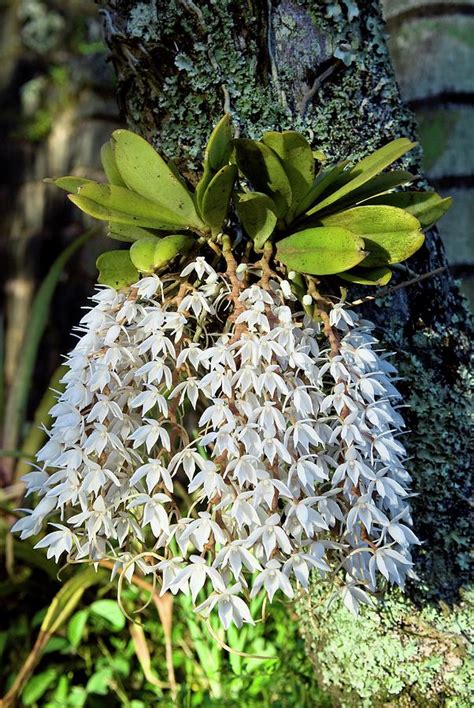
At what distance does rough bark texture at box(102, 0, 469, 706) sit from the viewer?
1.07 meters

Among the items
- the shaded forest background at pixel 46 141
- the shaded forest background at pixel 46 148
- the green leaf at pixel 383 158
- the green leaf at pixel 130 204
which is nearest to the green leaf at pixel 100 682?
the shaded forest background at pixel 46 148

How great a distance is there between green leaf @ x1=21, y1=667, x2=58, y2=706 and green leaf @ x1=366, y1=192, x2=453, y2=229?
1.32 meters

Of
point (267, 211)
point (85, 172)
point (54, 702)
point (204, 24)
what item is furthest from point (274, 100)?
point (85, 172)

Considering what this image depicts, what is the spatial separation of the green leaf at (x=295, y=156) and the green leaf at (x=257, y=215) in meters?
0.04

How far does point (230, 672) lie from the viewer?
161 cm

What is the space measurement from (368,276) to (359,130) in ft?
0.99

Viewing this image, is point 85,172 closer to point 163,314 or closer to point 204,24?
point 204,24

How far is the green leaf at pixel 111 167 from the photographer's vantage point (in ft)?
3.28

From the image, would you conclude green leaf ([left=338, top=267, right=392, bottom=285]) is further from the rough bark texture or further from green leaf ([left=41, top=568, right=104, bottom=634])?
green leaf ([left=41, top=568, right=104, bottom=634])

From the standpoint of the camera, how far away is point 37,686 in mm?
1609

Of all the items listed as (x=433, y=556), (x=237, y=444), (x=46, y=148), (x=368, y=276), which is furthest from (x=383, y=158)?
(x=46, y=148)

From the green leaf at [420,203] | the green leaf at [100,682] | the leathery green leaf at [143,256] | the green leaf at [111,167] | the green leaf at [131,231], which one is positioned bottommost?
the green leaf at [100,682]

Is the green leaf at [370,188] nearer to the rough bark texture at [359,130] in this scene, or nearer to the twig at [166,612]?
the rough bark texture at [359,130]

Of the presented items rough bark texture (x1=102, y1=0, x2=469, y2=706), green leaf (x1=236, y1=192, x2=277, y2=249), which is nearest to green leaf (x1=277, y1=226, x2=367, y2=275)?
green leaf (x1=236, y1=192, x2=277, y2=249)
